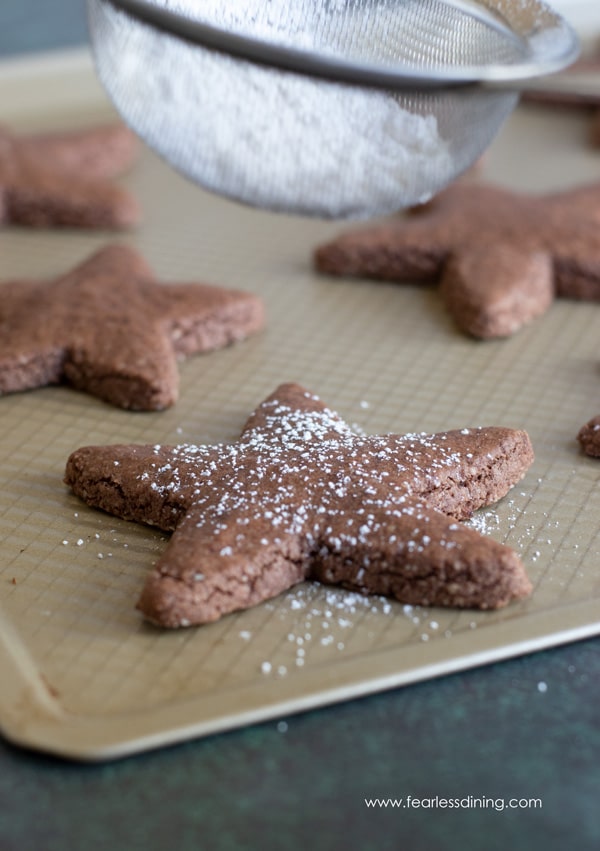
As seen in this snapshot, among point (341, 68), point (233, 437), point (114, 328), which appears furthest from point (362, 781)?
point (114, 328)

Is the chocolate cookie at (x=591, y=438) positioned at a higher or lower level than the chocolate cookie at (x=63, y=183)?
higher

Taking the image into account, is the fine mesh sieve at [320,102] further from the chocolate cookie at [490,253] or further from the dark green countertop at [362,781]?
the dark green countertop at [362,781]

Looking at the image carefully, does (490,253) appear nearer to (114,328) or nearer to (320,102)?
(320,102)

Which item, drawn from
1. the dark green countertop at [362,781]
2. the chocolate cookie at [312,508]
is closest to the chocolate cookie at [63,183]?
the chocolate cookie at [312,508]

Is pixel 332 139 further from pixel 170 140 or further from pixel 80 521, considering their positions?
pixel 80 521

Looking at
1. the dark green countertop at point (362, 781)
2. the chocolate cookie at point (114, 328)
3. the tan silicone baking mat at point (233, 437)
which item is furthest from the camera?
Answer: the chocolate cookie at point (114, 328)

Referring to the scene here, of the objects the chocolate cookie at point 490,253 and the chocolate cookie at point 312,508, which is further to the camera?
the chocolate cookie at point 490,253

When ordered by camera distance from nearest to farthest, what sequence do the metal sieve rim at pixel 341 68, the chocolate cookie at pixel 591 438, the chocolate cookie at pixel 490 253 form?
the metal sieve rim at pixel 341 68 → the chocolate cookie at pixel 591 438 → the chocolate cookie at pixel 490 253
